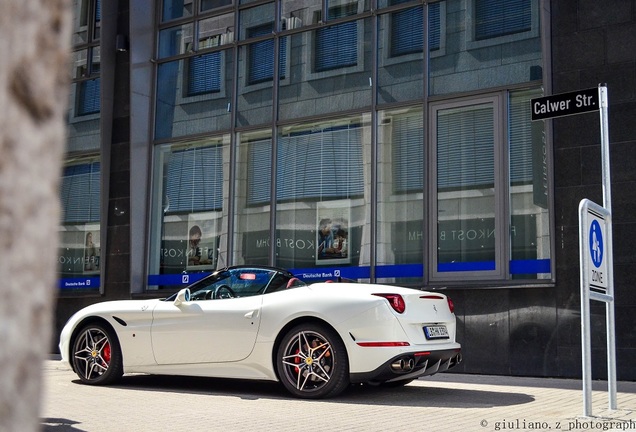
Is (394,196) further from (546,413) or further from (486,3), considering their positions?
(546,413)

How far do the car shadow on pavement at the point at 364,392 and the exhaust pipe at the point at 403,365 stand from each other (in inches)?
12.1

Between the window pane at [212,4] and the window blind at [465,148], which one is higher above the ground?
the window pane at [212,4]

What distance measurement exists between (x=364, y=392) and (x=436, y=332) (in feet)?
3.33

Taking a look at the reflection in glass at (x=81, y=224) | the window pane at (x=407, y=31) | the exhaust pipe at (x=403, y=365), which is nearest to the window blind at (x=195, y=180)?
the reflection in glass at (x=81, y=224)

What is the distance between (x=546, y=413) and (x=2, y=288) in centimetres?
684

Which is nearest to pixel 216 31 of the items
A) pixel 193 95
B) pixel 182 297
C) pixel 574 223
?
pixel 193 95

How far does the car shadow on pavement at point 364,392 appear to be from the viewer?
26.6 ft

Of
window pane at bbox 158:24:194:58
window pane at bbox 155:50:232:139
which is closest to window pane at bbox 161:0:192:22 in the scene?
window pane at bbox 158:24:194:58

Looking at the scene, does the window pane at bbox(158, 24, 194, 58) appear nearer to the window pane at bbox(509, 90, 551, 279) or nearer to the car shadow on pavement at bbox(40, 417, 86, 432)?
the window pane at bbox(509, 90, 551, 279)

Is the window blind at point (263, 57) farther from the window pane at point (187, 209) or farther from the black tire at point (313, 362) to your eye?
the black tire at point (313, 362)

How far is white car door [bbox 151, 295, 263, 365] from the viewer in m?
8.70

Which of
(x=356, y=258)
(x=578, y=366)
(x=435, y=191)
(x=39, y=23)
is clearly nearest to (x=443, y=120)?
(x=435, y=191)

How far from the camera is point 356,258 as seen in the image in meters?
13.1

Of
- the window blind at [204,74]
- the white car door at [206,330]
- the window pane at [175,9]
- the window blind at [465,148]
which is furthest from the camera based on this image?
the window pane at [175,9]
